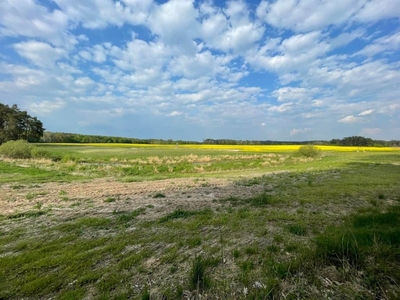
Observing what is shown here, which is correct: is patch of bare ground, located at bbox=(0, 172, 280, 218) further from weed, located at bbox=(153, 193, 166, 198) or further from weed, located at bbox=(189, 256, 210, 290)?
weed, located at bbox=(189, 256, 210, 290)

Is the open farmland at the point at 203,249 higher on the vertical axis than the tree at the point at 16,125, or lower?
lower

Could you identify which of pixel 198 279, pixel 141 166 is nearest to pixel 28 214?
pixel 198 279

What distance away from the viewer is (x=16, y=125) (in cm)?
6525

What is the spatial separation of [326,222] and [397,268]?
308cm

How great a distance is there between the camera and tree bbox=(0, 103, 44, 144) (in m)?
63.2

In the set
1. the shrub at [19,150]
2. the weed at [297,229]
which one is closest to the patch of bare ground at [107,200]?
the weed at [297,229]

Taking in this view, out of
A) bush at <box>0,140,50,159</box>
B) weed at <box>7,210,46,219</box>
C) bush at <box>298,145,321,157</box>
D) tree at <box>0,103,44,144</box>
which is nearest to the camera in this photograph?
weed at <box>7,210,46,219</box>

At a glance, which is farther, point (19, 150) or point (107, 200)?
point (19, 150)

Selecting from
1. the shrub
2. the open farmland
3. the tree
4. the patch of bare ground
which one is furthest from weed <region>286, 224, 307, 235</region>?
the tree

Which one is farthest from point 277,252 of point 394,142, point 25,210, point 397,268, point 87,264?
point 394,142

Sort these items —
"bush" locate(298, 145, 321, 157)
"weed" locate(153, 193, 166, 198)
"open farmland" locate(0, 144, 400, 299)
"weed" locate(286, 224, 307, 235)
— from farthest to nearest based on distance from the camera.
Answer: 1. "bush" locate(298, 145, 321, 157)
2. "weed" locate(153, 193, 166, 198)
3. "weed" locate(286, 224, 307, 235)
4. "open farmland" locate(0, 144, 400, 299)

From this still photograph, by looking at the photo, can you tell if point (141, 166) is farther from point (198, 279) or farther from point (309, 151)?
point (309, 151)

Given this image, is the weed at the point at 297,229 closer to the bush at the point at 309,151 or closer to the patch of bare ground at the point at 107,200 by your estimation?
the patch of bare ground at the point at 107,200

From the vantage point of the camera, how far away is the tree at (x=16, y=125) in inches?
2486
